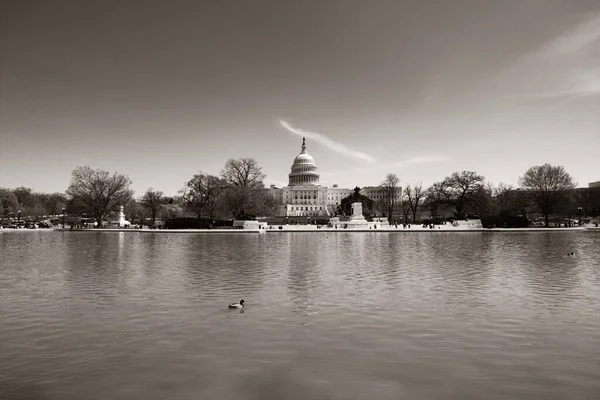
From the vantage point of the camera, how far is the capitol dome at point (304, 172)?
512ft

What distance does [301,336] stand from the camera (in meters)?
8.78

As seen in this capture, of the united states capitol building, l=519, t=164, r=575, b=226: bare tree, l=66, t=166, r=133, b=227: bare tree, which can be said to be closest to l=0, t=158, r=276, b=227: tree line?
l=66, t=166, r=133, b=227: bare tree

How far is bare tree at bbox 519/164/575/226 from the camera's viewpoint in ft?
230

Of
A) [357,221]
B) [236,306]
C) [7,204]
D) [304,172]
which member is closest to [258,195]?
[357,221]

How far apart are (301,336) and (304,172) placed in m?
148

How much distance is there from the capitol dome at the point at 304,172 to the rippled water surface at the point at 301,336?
140 m

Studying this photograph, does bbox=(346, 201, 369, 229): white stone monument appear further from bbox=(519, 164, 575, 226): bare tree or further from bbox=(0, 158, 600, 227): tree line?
bbox=(519, 164, 575, 226): bare tree

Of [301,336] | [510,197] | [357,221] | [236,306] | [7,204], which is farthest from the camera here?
[7,204]

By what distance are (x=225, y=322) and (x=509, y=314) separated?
6434mm

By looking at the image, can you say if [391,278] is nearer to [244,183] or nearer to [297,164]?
[244,183]

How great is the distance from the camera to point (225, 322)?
9.84 m

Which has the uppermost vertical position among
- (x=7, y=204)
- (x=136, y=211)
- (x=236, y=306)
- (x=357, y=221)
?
(x=7, y=204)

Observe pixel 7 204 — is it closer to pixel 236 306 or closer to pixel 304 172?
pixel 304 172

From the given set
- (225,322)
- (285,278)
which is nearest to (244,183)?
(285,278)
